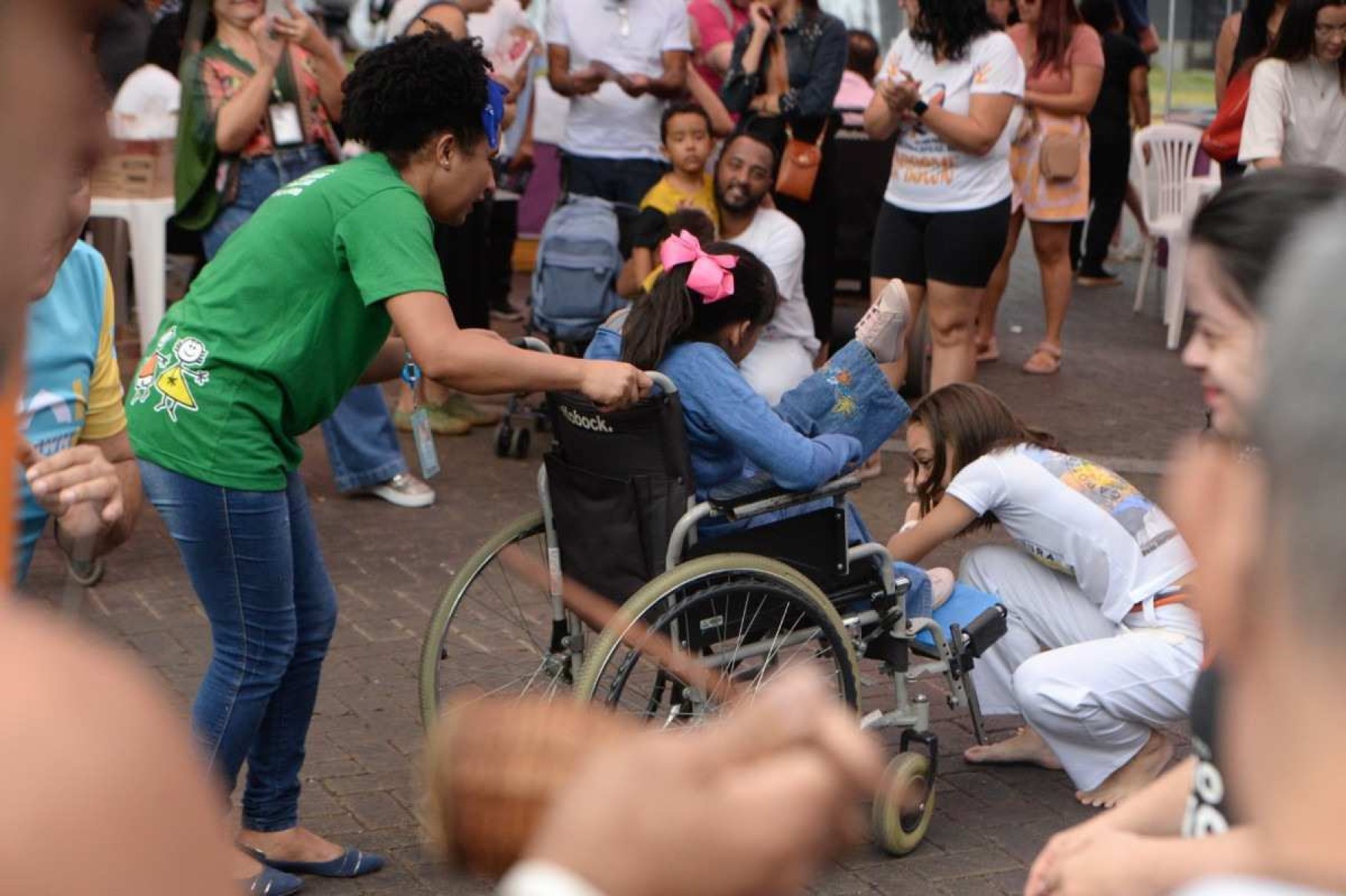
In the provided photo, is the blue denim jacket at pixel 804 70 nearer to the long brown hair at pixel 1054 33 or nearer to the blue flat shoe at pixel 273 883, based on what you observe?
the long brown hair at pixel 1054 33

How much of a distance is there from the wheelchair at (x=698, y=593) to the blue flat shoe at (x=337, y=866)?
443 mm

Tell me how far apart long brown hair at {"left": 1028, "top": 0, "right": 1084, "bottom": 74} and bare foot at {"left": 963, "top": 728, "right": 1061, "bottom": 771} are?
5069mm

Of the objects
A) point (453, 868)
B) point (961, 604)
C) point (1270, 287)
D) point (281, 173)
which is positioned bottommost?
point (961, 604)

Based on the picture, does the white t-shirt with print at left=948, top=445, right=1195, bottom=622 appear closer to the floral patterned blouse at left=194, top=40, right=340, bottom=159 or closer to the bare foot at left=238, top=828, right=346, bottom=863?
the bare foot at left=238, top=828, right=346, bottom=863

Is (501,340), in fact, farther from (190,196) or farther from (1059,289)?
(1059,289)

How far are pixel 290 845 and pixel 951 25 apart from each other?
4484 mm

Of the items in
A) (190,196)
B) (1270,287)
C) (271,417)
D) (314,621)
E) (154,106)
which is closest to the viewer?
(1270,287)

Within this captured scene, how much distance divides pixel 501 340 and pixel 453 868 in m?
2.72

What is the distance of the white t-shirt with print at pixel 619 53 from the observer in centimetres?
866

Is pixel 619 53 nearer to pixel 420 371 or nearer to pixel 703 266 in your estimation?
pixel 703 266

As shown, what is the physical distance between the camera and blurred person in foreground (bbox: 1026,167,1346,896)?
1.67 metres

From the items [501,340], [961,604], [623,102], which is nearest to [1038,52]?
[623,102]

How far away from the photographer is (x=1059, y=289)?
9.32 metres

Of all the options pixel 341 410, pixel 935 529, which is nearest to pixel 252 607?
pixel 935 529
